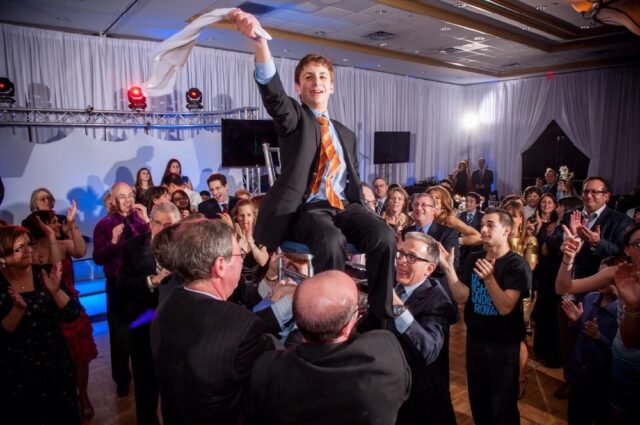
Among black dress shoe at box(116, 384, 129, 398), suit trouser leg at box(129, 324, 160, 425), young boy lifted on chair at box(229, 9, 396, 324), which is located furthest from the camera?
black dress shoe at box(116, 384, 129, 398)

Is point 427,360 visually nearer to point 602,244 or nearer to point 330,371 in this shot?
point 330,371

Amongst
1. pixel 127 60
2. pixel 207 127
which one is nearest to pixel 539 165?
pixel 207 127

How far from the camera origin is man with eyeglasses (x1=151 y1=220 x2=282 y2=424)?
4.97ft

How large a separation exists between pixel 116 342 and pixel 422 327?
289 cm

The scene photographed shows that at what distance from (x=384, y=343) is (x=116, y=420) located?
10.2 ft

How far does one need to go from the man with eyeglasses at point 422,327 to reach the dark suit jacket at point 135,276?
181 centimetres

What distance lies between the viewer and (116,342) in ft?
12.7

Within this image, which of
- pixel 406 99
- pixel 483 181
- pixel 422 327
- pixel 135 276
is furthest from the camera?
pixel 406 99

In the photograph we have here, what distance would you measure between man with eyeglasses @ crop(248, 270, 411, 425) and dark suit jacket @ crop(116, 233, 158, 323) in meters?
1.91

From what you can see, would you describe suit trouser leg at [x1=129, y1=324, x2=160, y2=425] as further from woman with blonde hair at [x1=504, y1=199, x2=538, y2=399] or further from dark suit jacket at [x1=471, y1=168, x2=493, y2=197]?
dark suit jacket at [x1=471, y1=168, x2=493, y2=197]

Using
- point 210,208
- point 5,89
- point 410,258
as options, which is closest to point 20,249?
point 410,258

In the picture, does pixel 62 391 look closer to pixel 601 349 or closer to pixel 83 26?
pixel 601 349

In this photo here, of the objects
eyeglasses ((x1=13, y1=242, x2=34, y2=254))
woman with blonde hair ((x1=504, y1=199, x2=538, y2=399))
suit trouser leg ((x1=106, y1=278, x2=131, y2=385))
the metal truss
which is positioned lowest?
suit trouser leg ((x1=106, y1=278, x2=131, y2=385))

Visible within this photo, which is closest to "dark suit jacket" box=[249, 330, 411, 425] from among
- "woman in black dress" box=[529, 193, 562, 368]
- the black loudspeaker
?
"woman in black dress" box=[529, 193, 562, 368]
